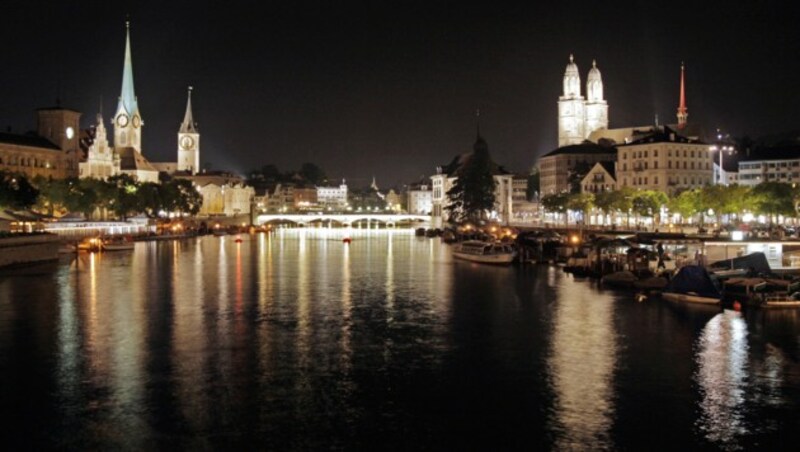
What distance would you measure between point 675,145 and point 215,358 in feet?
274

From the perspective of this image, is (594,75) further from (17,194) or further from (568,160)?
(17,194)

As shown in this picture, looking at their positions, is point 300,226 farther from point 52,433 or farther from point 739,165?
point 52,433

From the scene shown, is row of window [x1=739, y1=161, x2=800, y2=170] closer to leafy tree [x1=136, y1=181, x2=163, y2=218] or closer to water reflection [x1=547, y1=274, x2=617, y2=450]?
leafy tree [x1=136, y1=181, x2=163, y2=218]

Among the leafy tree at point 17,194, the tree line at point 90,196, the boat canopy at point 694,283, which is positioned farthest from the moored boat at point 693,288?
the tree line at point 90,196

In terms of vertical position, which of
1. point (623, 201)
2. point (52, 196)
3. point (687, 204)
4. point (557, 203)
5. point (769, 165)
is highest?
point (769, 165)

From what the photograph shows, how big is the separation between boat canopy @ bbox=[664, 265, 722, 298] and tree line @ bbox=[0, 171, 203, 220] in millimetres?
51054

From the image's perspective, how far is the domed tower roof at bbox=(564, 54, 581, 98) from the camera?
536ft

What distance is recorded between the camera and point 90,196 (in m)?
90.9

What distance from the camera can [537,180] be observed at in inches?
6447

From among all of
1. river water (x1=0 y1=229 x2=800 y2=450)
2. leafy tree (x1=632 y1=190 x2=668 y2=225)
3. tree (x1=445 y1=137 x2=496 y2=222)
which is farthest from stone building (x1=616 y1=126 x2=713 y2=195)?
river water (x1=0 y1=229 x2=800 y2=450)

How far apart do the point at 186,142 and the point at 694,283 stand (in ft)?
524

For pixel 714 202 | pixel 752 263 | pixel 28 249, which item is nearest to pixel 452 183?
pixel 714 202

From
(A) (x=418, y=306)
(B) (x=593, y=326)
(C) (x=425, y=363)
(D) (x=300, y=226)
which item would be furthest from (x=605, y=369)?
(D) (x=300, y=226)

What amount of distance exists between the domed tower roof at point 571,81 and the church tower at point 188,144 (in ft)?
259
